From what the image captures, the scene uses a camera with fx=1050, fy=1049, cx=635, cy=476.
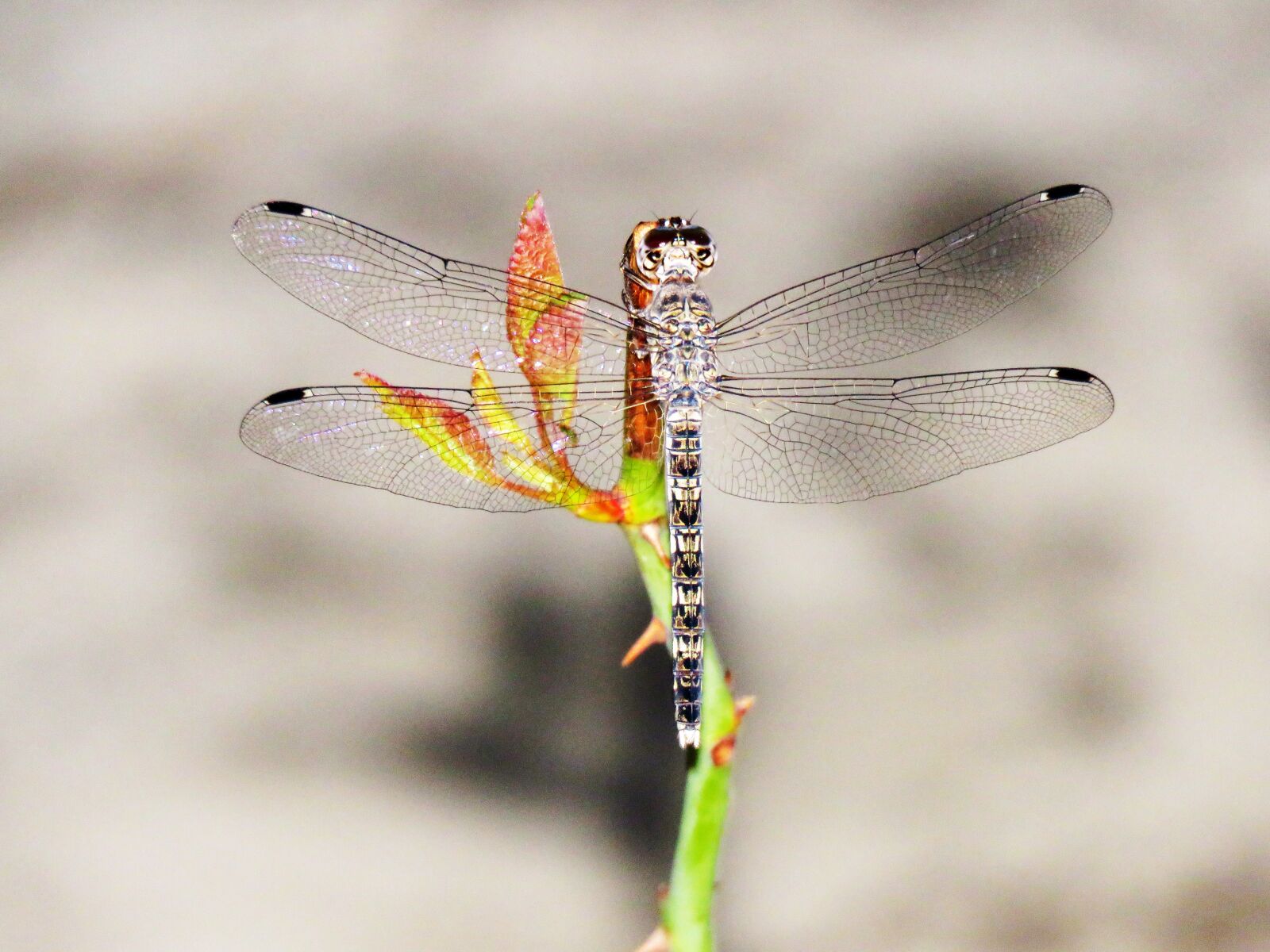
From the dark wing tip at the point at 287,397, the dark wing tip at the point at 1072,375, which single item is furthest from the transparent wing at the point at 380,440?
the dark wing tip at the point at 1072,375

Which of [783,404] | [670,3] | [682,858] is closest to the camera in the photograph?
[682,858]

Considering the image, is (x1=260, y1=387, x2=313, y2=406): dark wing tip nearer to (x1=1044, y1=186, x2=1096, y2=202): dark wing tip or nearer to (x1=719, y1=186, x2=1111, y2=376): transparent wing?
(x1=719, y1=186, x2=1111, y2=376): transparent wing

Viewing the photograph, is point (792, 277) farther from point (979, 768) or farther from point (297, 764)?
point (297, 764)

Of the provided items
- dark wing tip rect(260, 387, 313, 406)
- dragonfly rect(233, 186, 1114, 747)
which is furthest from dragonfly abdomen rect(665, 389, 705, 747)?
dark wing tip rect(260, 387, 313, 406)

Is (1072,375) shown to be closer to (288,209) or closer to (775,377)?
(775,377)

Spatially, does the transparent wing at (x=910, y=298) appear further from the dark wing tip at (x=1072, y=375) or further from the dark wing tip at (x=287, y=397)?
the dark wing tip at (x=287, y=397)

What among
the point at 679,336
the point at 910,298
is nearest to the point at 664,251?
the point at 679,336

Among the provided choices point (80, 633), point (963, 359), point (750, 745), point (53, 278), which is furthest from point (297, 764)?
point (963, 359)
